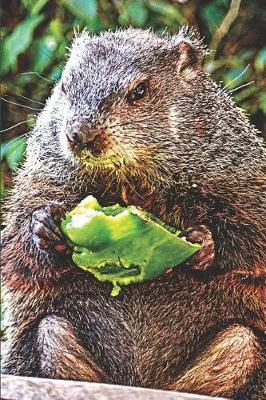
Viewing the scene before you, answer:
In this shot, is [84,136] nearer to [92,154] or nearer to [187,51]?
[92,154]

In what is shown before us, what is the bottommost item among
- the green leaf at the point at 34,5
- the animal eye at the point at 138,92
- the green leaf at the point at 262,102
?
the animal eye at the point at 138,92

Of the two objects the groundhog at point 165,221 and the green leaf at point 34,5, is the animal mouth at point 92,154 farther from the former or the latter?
the green leaf at point 34,5

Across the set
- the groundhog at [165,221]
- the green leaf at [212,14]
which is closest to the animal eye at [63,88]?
the groundhog at [165,221]

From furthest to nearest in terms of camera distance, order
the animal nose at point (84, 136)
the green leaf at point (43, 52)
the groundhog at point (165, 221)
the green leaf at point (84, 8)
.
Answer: the green leaf at point (43, 52), the green leaf at point (84, 8), the groundhog at point (165, 221), the animal nose at point (84, 136)

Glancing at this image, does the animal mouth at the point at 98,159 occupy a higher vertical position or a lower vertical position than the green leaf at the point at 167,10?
lower

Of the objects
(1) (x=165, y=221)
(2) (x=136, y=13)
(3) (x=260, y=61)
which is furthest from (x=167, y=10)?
(1) (x=165, y=221)

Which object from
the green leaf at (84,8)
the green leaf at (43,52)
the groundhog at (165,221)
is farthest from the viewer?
the green leaf at (43,52)

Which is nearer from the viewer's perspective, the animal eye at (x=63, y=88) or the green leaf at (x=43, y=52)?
the animal eye at (x=63, y=88)

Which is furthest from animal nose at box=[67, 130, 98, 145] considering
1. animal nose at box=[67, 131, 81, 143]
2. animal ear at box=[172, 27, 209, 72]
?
animal ear at box=[172, 27, 209, 72]
